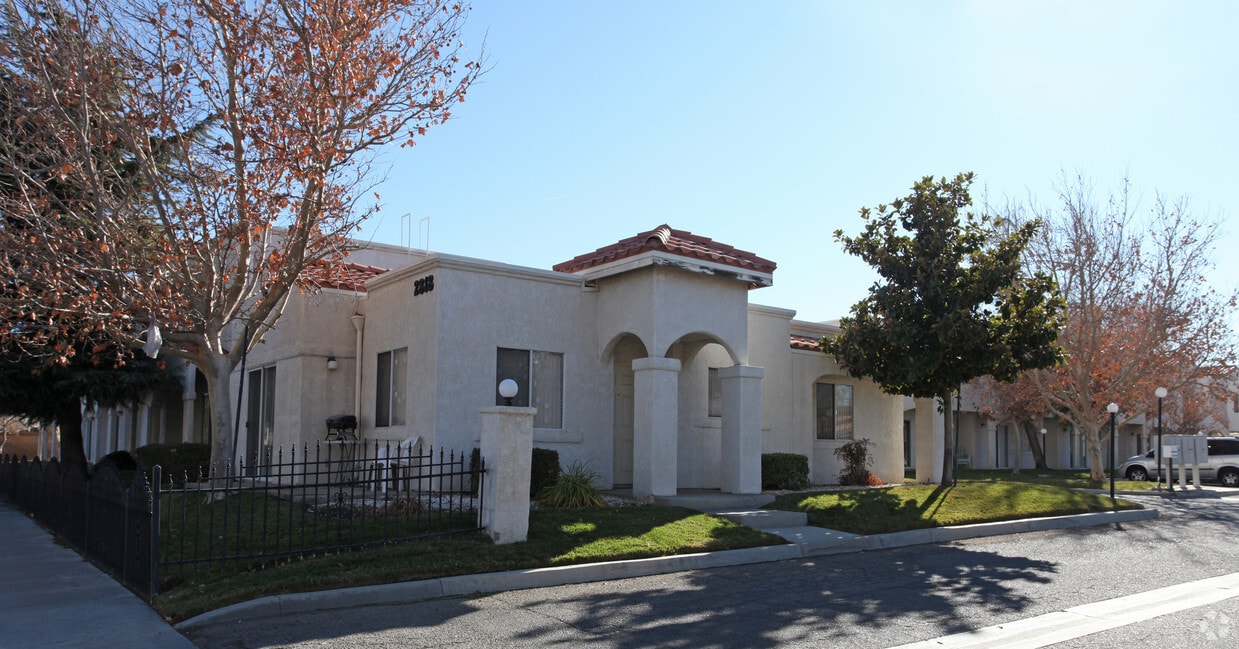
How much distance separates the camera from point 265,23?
492 inches

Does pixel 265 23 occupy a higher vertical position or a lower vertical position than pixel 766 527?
higher

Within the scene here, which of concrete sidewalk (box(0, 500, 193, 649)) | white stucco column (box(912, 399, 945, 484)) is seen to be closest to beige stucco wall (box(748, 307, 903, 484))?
white stucco column (box(912, 399, 945, 484))

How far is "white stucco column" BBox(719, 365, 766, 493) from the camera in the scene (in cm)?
1522

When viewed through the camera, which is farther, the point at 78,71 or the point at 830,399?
the point at 830,399

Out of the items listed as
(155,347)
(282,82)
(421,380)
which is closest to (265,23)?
(282,82)

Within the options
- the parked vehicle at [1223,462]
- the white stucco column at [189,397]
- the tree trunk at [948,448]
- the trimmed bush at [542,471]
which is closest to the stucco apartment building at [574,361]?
the trimmed bush at [542,471]

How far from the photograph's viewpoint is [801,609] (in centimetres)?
854

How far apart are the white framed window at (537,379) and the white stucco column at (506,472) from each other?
13.4 ft

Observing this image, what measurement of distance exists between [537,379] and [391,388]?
2453mm

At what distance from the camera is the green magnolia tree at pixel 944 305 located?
16.9 m

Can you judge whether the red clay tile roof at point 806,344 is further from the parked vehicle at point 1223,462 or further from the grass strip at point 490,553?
the parked vehicle at point 1223,462

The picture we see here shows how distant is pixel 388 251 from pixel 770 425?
10.4m

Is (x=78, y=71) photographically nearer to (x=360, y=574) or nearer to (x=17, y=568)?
(x=17, y=568)

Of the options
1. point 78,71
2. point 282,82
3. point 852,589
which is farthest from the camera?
point 282,82
